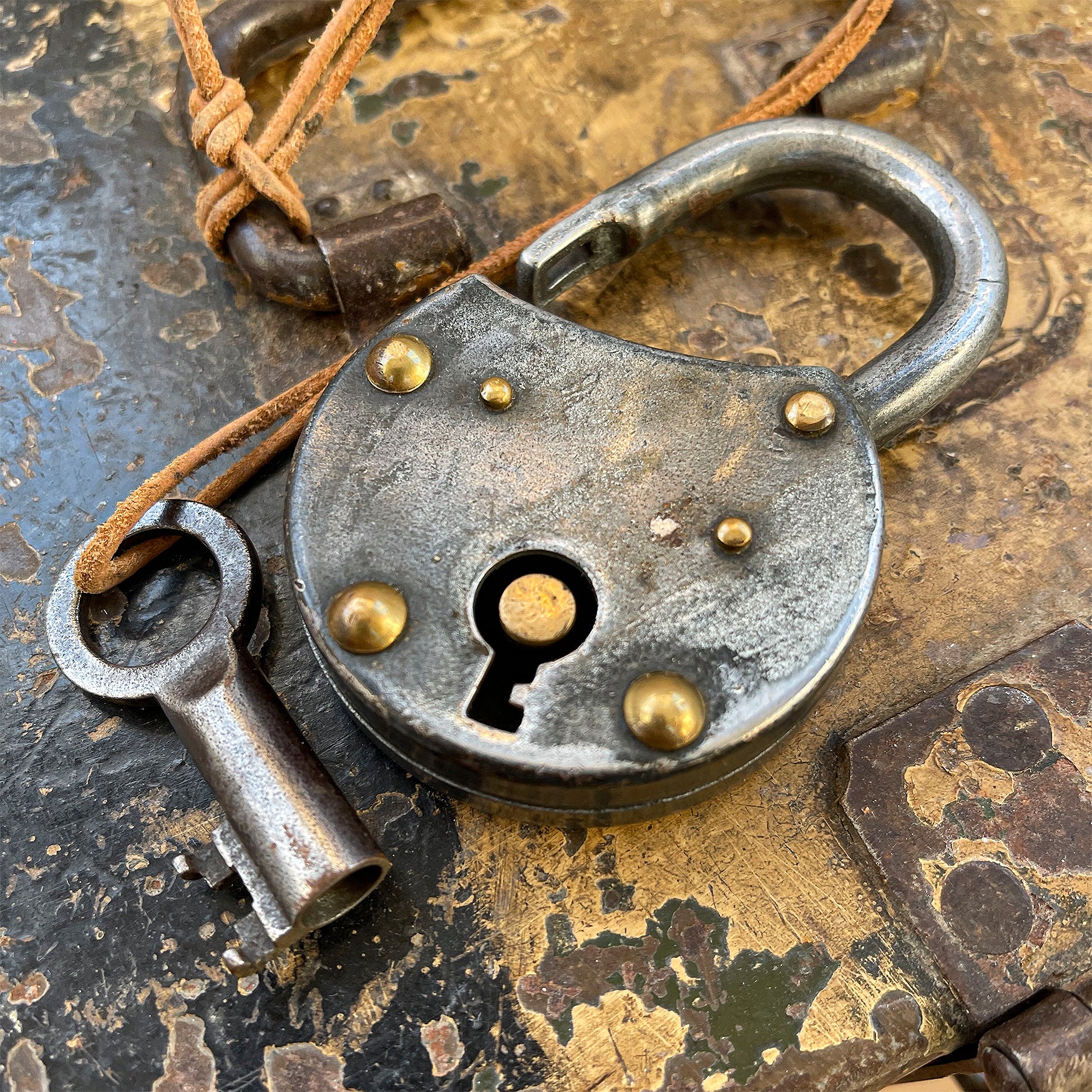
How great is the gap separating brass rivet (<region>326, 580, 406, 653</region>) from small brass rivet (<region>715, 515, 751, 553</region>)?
178 millimetres

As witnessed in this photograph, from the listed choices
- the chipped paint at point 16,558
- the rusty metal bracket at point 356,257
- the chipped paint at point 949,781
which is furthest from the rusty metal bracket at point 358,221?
the chipped paint at point 949,781

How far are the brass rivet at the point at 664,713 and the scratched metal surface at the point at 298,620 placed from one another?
0.13 metres

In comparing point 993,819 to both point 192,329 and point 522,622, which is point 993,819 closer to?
point 522,622

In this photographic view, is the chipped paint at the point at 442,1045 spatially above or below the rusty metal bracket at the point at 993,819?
below

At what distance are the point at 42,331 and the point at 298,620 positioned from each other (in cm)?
31

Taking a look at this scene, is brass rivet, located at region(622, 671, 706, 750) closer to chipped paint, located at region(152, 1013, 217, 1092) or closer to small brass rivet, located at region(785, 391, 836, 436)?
small brass rivet, located at region(785, 391, 836, 436)

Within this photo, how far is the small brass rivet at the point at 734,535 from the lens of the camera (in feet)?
1.77

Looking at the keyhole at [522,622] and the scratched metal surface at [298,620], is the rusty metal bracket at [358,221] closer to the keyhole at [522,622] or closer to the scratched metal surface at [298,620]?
the scratched metal surface at [298,620]

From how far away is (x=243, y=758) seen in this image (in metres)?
0.53

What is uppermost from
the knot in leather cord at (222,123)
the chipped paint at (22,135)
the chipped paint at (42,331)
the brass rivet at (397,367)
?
the knot in leather cord at (222,123)

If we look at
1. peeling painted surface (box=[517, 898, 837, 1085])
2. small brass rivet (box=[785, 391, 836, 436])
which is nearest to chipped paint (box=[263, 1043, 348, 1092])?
peeling painted surface (box=[517, 898, 837, 1085])

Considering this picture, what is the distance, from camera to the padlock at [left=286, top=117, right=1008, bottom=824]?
0.51m

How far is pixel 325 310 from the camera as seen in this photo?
0.72 m

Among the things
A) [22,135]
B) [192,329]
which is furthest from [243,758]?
[22,135]
